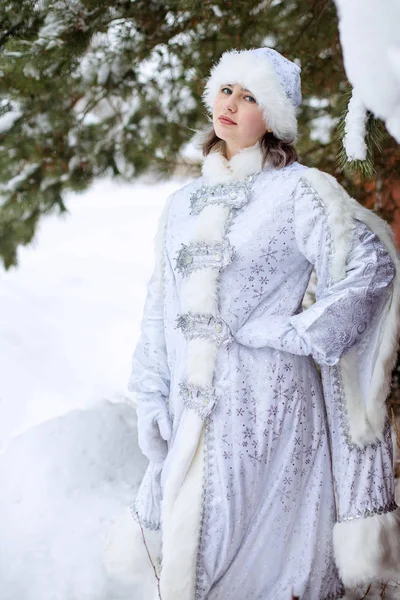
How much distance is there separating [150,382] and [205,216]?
23.3 inches

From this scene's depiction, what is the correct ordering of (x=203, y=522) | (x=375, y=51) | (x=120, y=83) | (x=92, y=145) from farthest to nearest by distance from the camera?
(x=92, y=145) < (x=120, y=83) < (x=203, y=522) < (x=375, y=51)

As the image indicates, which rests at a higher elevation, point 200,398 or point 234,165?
point 234,165

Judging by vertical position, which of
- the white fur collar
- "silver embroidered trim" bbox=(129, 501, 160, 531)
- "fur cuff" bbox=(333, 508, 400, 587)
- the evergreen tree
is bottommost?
"fur cuff" bbox=(333, 508, 400, 587)

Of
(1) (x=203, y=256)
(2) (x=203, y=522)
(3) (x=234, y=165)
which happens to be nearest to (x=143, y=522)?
(2) (x=203, y=522)

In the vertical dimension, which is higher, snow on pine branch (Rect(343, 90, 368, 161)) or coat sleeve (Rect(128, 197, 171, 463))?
snow on pine branch (Rect(343, 90, 368, 161))

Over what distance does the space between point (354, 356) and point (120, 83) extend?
85.1 inches

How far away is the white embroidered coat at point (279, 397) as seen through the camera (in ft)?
6.34

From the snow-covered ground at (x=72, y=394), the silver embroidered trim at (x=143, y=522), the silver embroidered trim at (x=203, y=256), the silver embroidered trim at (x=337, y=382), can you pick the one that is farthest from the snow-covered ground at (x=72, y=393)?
the silver embroidered trim at (x=203, y=256)

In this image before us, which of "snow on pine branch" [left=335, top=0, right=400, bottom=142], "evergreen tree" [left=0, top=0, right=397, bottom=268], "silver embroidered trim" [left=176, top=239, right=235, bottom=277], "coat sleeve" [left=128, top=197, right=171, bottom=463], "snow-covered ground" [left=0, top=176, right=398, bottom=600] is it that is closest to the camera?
"snow on pine branch" [left=335, top=0, right=400, bottom=142]

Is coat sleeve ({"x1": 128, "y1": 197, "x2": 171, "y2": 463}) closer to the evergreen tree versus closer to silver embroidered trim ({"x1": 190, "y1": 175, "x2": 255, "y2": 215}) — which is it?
silver embroidered trim ({"x1": 190, "y1": 175, "x2": 255, "y2": 215})

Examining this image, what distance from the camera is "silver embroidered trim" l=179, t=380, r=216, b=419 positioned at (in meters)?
1.97

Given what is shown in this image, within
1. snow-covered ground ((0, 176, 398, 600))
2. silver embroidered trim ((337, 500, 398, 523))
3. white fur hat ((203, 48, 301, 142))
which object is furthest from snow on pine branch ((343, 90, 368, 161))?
snow-covered ground ((0, 176, 398, 600))

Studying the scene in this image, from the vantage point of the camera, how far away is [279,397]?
6.58 ft

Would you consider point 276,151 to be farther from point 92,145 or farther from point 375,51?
point 92,145
